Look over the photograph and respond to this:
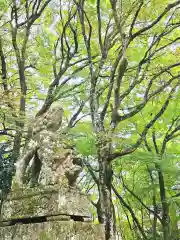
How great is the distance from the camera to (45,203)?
397cm

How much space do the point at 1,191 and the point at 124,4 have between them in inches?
197

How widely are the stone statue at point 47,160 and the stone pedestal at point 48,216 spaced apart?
7.5 inches

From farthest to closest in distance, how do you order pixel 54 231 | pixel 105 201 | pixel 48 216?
pixel 105 201 → pixel 48 216 → pixel 54 231

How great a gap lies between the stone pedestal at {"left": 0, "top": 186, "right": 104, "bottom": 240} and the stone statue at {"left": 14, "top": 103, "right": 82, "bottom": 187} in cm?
19

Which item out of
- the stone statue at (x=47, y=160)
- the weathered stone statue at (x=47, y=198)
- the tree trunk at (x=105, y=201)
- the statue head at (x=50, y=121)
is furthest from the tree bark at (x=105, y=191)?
the weathered stone statue at (x=47, y=198)

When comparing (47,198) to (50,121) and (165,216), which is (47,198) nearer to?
(50,121)

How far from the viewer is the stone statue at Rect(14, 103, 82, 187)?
13.9 ft

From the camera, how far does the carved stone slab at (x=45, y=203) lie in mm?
3924

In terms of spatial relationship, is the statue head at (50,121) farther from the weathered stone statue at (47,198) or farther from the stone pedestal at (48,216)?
the stone pedestal at (48,216)

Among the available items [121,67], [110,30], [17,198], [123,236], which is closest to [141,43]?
[110,30]

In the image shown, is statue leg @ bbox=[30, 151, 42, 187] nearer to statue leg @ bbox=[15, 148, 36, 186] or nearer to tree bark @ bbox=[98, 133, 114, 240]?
statue leg @ bbox=[15, 148, 36, 186]

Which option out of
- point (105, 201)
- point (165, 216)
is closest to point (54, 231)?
point (105, 201)

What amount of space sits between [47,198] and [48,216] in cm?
23

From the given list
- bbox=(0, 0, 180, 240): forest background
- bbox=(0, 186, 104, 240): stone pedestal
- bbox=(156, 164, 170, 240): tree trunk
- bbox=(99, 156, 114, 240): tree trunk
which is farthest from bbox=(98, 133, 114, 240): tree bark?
bbox=(156, 164, 170, 240): tree trunk
